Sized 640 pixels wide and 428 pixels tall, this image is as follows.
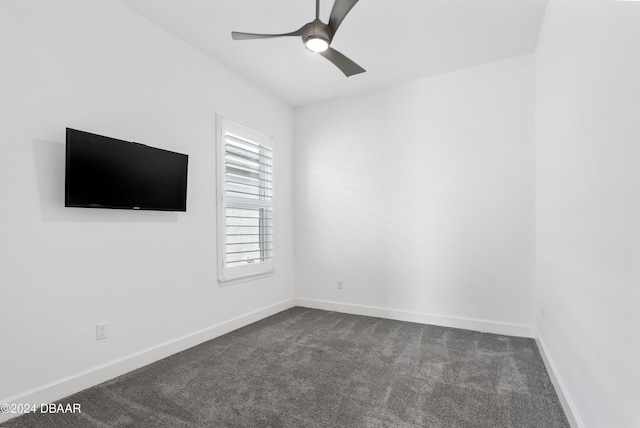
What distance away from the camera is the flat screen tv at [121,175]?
86.6 inches

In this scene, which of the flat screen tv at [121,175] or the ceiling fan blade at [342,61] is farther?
the ceiling fan blade at [342,61]

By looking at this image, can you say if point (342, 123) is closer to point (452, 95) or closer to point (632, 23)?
point (452, 95)

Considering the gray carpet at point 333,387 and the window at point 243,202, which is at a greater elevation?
the window at point 243,202

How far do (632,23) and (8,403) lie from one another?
356 cm

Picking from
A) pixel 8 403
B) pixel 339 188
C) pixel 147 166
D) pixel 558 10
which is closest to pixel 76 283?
pixel 8 403

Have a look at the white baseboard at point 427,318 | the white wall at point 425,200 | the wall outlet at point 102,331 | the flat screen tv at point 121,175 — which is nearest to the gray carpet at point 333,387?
the white baseboard at point 427,318

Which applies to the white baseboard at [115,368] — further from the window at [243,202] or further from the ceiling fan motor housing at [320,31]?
the ceiling fan motor housing at [320,31]

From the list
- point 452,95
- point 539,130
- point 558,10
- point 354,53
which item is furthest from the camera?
point 452,95

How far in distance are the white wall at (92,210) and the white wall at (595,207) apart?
300 cm

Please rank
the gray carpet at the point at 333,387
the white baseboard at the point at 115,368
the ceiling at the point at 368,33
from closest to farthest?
the gray carpet at the point at 333,387, the white baseboard at the point at 115,368, the ceiling at the point at 368,33

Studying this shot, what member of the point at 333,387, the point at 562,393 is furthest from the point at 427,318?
the point at 333,387

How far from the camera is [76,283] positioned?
231 centimetres

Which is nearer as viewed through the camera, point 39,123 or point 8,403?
point 8,403

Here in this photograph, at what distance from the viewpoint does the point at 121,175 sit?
247 centimetres
